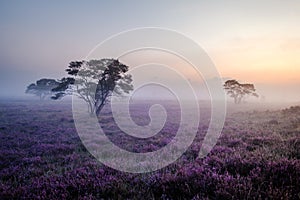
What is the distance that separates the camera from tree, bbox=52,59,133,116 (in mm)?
27828

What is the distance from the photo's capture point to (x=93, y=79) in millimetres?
29484

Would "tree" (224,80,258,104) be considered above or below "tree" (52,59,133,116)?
above

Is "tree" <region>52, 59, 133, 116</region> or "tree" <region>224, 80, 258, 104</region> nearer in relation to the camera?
"tree" <region>52, 59, 133, 116</region>

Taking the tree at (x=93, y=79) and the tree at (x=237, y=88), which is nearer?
the tree at (x=93, y=79)

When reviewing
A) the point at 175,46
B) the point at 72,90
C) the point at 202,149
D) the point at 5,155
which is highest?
the point at 175,46

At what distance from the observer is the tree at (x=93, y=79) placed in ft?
91.3

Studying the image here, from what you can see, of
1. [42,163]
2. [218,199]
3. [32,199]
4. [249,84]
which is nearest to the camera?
[218,199]

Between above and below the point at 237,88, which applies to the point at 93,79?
below

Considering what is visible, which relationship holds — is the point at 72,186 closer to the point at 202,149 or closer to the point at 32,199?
→ the point at 32,199

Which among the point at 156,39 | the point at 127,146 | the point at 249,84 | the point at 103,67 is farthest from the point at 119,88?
the point at 249,84

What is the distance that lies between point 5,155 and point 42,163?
2118 mm

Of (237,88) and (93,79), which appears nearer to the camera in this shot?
(93,79)

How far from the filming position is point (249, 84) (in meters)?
75.7

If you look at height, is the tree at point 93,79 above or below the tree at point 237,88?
below
